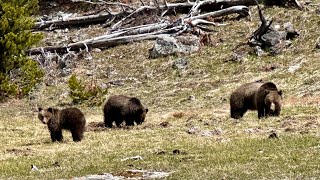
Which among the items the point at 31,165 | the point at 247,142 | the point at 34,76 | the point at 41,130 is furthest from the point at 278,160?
the point at 34,76

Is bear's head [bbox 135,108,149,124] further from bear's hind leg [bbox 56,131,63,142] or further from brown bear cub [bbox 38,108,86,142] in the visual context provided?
bear's hind leg [bbox 56,131,63,142]

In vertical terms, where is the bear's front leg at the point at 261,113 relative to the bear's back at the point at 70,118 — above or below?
below

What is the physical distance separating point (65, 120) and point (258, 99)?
6.54 metres

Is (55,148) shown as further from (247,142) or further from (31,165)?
(247,142)

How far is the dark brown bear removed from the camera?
21359 millimetres

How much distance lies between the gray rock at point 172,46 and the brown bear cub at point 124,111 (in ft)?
54.5

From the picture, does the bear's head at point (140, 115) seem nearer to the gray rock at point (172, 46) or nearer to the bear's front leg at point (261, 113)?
the bear's front leg at point (261, 113)

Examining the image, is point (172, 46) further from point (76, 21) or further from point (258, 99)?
point (258, 99)

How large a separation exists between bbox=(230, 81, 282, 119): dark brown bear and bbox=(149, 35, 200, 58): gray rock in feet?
55.5

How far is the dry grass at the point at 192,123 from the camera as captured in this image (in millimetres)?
13773

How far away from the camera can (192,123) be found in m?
22.1

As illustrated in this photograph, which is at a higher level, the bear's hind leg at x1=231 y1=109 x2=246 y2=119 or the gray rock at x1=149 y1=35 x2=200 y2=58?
the bear's hind leg at x1=231 y1=109 x2=246 y2=119

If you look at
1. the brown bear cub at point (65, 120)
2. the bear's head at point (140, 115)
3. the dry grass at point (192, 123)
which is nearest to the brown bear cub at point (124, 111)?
the bear's head at point (140, 115)

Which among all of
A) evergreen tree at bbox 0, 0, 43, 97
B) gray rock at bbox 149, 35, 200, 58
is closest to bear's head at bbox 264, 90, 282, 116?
evergreen tree at bbox 0, 0, 43, 97
